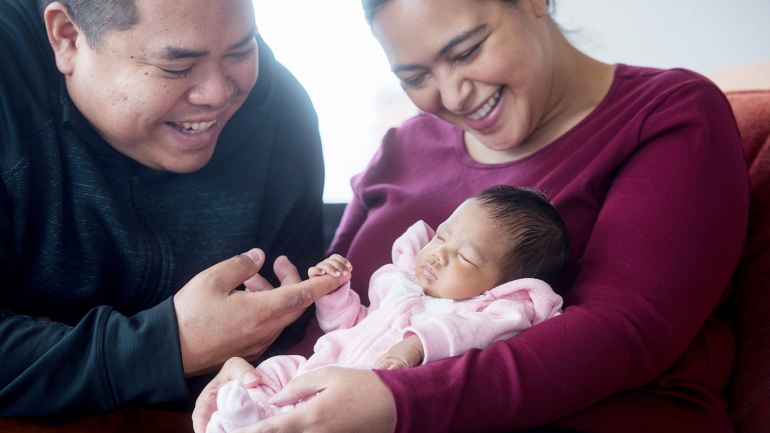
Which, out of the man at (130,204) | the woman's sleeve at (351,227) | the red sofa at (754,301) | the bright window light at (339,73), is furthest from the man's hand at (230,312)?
the bright window light at (339,73)

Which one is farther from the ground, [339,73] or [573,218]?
[339,73]

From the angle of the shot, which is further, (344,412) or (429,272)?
(429,272)

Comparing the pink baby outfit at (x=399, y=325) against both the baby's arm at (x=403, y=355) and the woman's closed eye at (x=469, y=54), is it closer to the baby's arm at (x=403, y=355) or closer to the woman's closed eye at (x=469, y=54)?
the baby's arm at (x=403, y=355)

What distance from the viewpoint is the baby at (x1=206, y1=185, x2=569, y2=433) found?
1140 millimetres

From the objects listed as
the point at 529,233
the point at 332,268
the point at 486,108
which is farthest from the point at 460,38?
the point at 332,268

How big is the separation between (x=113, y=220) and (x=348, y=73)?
1397mm

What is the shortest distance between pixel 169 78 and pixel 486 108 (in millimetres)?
664

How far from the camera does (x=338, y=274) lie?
1346 millimetres

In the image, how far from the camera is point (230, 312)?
1256 mm

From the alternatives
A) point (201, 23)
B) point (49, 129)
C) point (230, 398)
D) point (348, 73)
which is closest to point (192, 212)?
point (49, 129)

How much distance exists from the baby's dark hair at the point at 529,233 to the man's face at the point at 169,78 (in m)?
0.58

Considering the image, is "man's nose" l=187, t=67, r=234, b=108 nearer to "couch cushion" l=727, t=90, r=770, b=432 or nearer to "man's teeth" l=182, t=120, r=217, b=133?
"man's teeth" l=182, t=120, r=217, b=133

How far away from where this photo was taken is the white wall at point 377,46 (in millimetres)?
2328

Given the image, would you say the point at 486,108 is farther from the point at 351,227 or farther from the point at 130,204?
the point at 130,204
